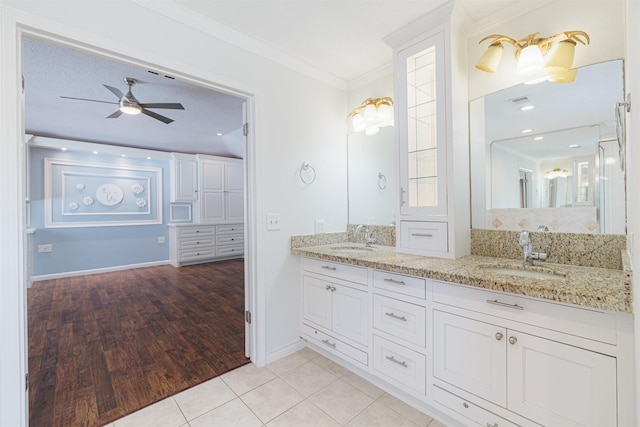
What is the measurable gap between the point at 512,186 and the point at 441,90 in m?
0.80

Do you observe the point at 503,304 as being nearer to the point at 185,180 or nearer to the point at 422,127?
the point at 422,127

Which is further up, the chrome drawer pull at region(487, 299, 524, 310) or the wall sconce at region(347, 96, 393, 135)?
the wall sconce at region(347, 96, 393, 135)

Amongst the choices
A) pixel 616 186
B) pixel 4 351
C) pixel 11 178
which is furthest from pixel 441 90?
pixel 4 351

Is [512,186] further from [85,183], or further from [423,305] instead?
[85,183]

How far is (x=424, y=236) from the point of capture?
1.95 metres

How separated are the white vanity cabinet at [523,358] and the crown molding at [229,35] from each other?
208cm

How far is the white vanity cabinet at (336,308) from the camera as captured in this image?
188 cm

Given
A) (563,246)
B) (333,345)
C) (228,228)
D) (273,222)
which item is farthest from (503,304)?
(228,228)

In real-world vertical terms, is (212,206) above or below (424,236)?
above

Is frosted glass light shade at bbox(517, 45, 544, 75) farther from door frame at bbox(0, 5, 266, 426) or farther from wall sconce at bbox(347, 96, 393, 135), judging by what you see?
door frame at bbox(0, 5, 266, 426)


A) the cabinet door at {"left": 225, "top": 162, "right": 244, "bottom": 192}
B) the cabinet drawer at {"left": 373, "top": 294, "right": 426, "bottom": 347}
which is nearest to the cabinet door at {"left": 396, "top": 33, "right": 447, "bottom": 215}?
the cabinet drawer at {"left": 373, "top": 294, "right": 426, "bottom": 347}

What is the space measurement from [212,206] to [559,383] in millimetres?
6228

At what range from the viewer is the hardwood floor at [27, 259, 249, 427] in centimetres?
175

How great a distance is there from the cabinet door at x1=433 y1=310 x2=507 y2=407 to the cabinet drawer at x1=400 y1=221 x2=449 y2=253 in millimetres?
528
